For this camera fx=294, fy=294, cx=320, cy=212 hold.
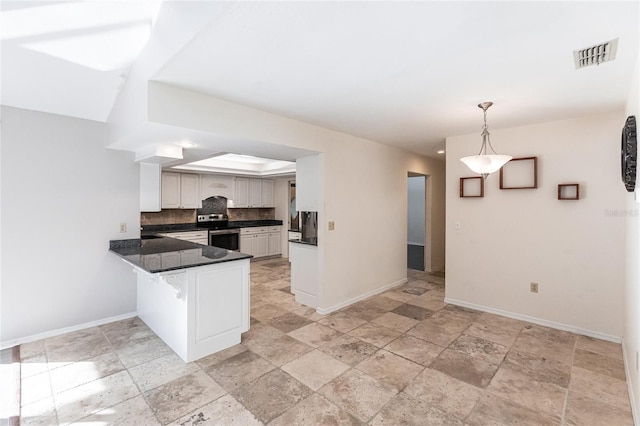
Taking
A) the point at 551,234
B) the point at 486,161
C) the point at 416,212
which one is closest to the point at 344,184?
the point at 486,161

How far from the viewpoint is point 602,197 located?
3168mm

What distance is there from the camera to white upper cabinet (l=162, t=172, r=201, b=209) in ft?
19.7

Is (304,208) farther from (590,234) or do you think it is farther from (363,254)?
(590,234)

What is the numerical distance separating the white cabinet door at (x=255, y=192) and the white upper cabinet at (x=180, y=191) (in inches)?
51.9

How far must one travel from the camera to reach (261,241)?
23.9 feet

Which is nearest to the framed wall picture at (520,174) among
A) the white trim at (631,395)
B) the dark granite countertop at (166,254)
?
the white trim at (631,395)

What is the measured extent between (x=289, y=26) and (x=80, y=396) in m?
2.93

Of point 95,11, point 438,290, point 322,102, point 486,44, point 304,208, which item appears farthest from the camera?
point 438,290

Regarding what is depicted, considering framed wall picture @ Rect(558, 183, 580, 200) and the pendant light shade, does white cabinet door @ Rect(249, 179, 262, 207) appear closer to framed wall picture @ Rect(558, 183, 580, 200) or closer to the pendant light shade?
the pendant light shade

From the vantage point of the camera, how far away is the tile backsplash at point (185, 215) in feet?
20.1

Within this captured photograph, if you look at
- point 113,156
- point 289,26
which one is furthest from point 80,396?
point 289,26

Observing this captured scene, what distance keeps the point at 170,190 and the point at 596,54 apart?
644 cm

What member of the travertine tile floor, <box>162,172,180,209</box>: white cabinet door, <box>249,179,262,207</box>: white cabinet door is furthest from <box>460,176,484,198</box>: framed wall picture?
<box>162,172,180,209</box>: white cabinet door

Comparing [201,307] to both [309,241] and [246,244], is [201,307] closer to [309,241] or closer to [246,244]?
[309,241]
